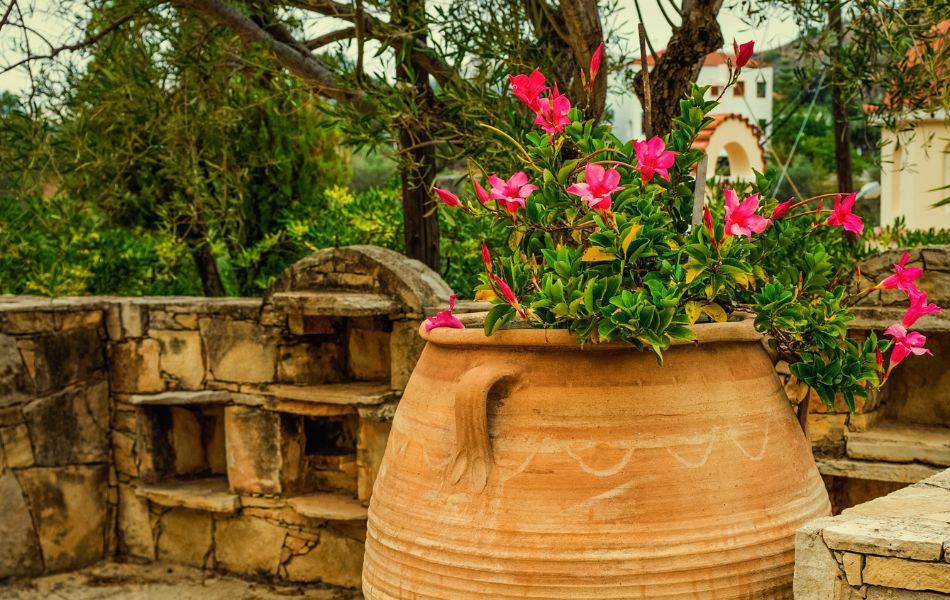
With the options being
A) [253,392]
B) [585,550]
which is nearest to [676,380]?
[585,550]

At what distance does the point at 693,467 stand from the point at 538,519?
0.32m

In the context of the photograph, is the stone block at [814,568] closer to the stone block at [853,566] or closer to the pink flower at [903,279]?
Result: the stone block at [853,566]

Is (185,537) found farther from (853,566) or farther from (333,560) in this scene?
(853,566)

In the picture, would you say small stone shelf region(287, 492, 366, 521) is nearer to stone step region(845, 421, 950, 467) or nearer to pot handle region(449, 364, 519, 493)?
stone step region(845, 421, 950, 467)

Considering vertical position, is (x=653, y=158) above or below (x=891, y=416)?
above

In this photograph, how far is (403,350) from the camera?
211 inches

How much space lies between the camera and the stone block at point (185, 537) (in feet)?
20.2

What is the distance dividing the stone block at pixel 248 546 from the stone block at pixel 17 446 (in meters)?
0.99

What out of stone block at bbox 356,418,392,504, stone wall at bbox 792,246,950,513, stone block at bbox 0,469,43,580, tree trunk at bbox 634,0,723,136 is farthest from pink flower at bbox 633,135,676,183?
stone block at bbox 0,469,43,580

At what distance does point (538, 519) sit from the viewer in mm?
2293

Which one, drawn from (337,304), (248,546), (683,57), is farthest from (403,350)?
(683,57)

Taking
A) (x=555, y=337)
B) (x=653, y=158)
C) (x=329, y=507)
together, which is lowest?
(x=329, y=507)

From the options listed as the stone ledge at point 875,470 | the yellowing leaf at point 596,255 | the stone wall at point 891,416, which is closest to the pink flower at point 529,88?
the yellowing leaf at point 596,255

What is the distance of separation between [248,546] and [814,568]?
4.33 metres
